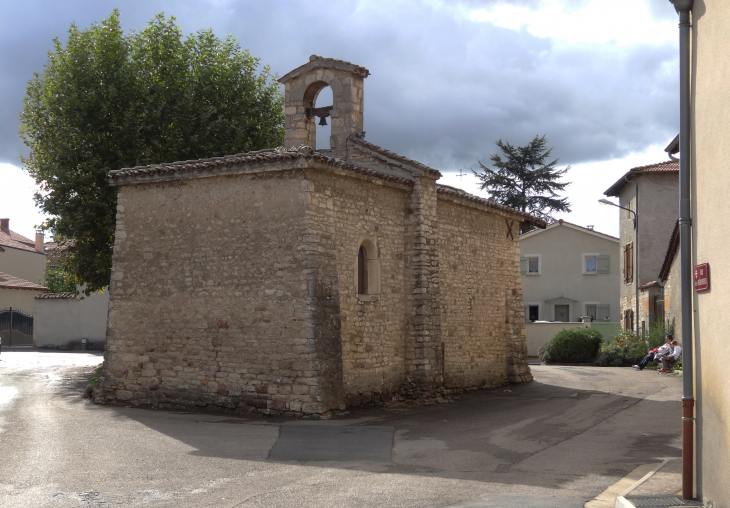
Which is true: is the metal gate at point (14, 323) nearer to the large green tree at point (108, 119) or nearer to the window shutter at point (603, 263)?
the large green tree at point (108, 119)

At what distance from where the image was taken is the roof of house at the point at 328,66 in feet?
56.9

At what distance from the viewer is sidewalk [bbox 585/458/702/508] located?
6.80 metres

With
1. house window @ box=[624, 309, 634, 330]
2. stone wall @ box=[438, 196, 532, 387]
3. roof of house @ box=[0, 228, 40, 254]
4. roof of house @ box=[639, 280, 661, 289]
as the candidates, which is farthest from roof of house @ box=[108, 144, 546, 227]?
roof of house @ box=[0, 228, 40, 254]

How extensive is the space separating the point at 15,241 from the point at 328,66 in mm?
40130

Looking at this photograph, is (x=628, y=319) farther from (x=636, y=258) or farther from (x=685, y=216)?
(x=685, y=216)

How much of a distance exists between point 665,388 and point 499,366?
426cm

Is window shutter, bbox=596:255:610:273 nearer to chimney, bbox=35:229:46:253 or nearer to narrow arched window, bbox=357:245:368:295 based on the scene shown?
narrow arched window, bbox=357:245:368:295

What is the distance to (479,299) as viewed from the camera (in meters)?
19.5

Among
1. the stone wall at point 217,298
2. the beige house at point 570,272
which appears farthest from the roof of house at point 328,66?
the beige house at point 570,272

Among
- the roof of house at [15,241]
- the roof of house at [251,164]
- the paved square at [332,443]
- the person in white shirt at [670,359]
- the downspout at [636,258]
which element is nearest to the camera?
the paved square at [332,443]

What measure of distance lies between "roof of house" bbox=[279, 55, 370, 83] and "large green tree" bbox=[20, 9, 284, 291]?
17.5 feet

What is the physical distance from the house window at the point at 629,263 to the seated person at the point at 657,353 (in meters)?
6.62

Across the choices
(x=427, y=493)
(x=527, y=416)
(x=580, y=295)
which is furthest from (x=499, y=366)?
(x=580, y=295)

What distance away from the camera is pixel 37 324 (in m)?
36.9
